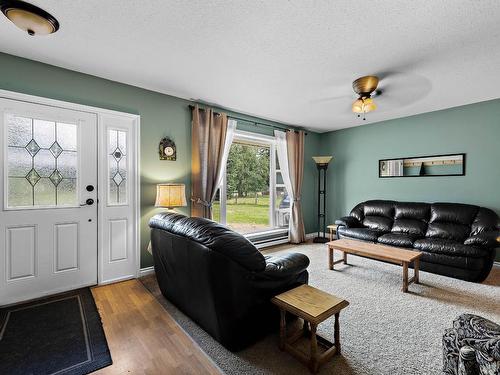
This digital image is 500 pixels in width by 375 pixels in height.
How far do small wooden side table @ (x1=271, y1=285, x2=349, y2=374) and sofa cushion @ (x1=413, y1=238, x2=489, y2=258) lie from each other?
2.41 meters

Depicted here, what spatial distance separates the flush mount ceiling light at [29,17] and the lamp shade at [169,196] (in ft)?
5.97

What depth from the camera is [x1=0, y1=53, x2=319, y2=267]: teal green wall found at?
8.37 ft

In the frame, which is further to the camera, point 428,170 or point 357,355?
point 428,170

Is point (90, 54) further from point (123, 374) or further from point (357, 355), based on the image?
point (357, 355)

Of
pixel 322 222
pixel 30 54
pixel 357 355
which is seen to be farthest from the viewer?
pixel 322 222

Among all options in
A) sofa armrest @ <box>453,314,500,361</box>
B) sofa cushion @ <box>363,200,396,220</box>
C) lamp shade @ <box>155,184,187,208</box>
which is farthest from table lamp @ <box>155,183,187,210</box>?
sofa cushion @ <box>363,200,396,220</box>

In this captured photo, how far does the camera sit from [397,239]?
367cm

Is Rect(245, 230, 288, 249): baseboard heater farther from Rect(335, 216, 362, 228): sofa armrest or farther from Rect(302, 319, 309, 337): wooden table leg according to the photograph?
Rect(302, 319, 309, 337): wooden table leg

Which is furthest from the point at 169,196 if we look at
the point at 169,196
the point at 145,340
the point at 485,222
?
the point at 485,222

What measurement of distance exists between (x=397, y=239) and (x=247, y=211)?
8.64ft

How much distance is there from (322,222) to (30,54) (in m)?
5.73

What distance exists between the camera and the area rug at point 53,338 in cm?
164

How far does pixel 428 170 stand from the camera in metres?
4.29

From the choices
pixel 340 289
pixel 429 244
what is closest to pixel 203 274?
pixel 340 289
